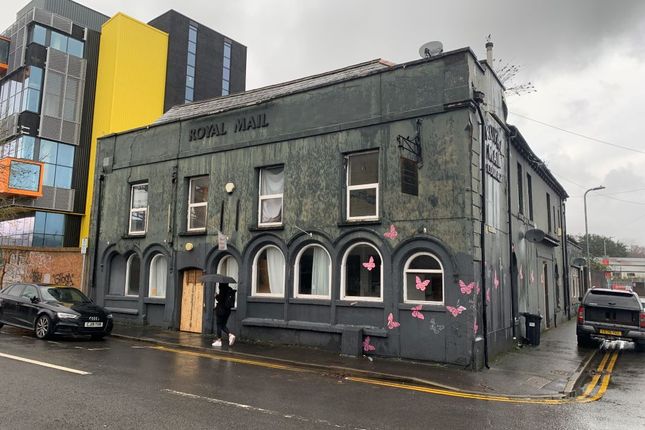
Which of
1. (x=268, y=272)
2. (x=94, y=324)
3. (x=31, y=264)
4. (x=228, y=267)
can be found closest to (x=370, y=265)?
(x=268, y=272)

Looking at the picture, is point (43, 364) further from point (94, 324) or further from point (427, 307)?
point (427, 307)

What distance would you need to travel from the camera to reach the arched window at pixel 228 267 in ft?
49.1

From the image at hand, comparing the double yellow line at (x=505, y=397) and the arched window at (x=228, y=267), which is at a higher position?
the arched window at (x=228, y=267)

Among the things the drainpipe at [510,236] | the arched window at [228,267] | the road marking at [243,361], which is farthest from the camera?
A: the arched window at [228,267]

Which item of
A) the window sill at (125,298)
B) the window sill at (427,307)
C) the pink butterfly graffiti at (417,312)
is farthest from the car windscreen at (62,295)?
the pink butterfly graffiti at (417,312)

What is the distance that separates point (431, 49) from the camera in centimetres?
1310

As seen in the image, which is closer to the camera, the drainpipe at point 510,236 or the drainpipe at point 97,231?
the drainpipe at point 510,236

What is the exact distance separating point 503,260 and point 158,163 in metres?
12.0

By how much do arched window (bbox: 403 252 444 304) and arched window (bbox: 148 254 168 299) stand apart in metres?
8.98

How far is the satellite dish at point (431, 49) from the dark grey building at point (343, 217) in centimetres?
128

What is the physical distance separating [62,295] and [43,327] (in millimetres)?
1212

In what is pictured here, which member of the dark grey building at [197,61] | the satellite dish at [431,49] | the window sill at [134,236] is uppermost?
the dark grey building at [197,61]

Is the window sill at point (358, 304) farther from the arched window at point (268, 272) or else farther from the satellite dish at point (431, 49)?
the satellite dish at point (431, 49)

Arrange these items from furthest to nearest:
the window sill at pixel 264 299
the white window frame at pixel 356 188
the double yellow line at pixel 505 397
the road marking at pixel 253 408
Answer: the window sill at pixel 264 299, the white window frame at pixel 356 188, the double yellow line at pixel 505 397, the road marking at pixel 253 408
